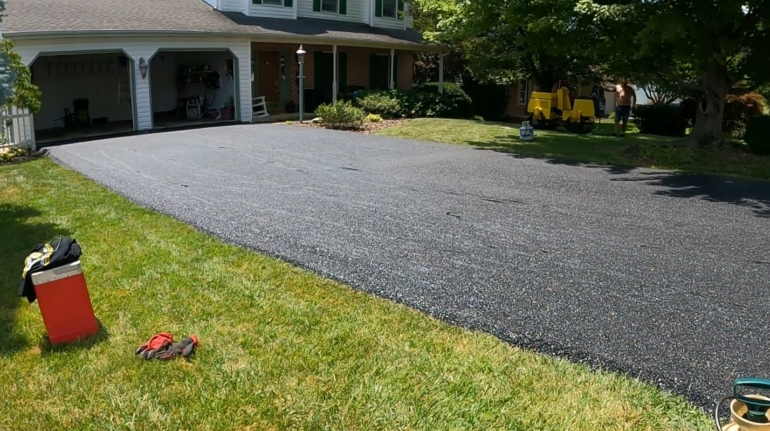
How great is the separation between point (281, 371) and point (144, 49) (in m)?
15.4

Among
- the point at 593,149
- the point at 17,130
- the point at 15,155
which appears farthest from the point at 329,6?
the point at 15,155

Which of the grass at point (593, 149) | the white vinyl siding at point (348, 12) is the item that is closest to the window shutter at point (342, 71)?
the white vinyl siding at point (348, 12)

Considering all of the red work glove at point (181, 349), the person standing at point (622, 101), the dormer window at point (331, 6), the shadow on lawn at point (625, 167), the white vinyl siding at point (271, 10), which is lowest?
the red work glove at point (181, 349)

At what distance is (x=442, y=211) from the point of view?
796cm

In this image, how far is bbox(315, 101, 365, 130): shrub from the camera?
18.3m

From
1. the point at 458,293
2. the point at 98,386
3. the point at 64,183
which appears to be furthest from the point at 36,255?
the point at 64,183

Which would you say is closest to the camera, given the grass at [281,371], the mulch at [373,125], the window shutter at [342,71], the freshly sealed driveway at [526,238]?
the grass at [281,371]

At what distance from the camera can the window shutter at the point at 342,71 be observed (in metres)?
24.1

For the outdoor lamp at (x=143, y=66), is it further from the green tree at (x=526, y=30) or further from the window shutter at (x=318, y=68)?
the green tree at (x=526, y=30)

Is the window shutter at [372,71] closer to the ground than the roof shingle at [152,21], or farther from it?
closer to the ground

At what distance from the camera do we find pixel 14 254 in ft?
20.8

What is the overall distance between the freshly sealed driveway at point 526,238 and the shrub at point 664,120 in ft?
33.3

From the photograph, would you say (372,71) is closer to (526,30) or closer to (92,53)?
(526,30)

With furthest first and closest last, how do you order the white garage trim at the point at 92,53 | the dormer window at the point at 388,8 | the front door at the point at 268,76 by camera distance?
the dormer window at the point at 388,8 → the front door at the point at 268,76 → the white garage trim at the point at 92,53
